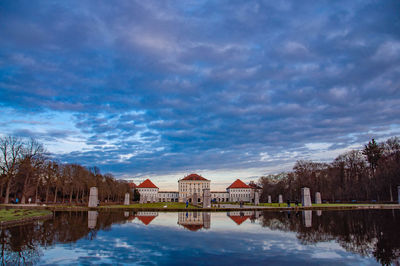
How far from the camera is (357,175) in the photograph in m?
64.4

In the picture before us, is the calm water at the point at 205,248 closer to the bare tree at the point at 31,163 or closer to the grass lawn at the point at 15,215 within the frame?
the grass lawn at the point at 15,215

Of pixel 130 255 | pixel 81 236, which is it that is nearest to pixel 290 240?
pixel 130 255

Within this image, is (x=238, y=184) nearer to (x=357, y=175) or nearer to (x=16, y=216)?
(x=357, y=175)

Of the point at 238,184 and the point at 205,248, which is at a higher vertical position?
the point at 238,184

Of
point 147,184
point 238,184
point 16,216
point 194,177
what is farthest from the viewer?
point 147,184

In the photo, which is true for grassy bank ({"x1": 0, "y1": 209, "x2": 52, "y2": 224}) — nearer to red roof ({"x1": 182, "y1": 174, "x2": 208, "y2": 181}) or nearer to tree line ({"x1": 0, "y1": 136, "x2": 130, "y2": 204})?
tree line ({"x1": 0, "y1": 136, "x2": 130, "y2": 204})

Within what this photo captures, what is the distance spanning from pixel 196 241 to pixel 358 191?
58758 millimetres

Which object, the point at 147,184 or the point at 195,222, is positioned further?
the point at 147,184

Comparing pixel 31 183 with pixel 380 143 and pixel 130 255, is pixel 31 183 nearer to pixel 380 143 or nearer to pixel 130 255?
pixel 130 255

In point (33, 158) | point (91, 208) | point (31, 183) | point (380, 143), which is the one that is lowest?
point (91, 208)

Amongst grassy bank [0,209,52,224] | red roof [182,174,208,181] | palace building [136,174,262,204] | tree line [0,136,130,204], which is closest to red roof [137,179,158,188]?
palace building [136,174,262,204]

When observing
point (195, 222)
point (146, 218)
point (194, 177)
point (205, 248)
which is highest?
point (194, 177)

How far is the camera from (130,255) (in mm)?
9453

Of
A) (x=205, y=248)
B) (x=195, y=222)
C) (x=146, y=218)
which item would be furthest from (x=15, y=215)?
(x=205, y=248)
